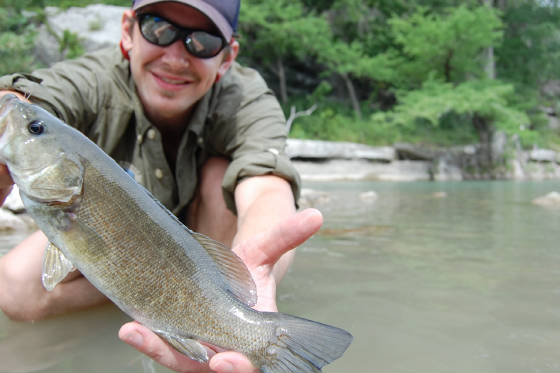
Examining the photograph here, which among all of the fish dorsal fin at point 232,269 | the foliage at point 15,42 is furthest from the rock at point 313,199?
the foliage at point 15,42

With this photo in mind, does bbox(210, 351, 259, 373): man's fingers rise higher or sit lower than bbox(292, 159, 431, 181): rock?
higher

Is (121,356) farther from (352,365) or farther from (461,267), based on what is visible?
(461,267)

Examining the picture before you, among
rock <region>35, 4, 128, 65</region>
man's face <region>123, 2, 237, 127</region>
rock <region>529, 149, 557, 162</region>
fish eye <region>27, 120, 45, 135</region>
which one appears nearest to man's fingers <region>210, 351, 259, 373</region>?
fish eye <region>27, 120, 45, 135</region>

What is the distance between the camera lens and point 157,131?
2561mm

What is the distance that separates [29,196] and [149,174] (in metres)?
1.41

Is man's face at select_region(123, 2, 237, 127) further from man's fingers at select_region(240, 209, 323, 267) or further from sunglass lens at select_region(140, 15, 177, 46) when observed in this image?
man's fingers at select_region(240, 209, 323, 267)

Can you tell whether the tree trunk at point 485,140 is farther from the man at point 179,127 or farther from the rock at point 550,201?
the man at point 179,127

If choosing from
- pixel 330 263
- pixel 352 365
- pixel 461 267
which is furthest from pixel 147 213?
pixel 461 267

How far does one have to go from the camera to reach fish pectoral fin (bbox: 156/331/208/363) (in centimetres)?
122

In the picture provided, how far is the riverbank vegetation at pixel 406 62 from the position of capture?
1820 centimetres

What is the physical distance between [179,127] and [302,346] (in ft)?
6.24

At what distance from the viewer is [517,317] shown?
2.12 m

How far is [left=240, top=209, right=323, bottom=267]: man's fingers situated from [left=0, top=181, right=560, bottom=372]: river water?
503mm

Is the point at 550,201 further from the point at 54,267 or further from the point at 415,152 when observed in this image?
the point at 415,152
